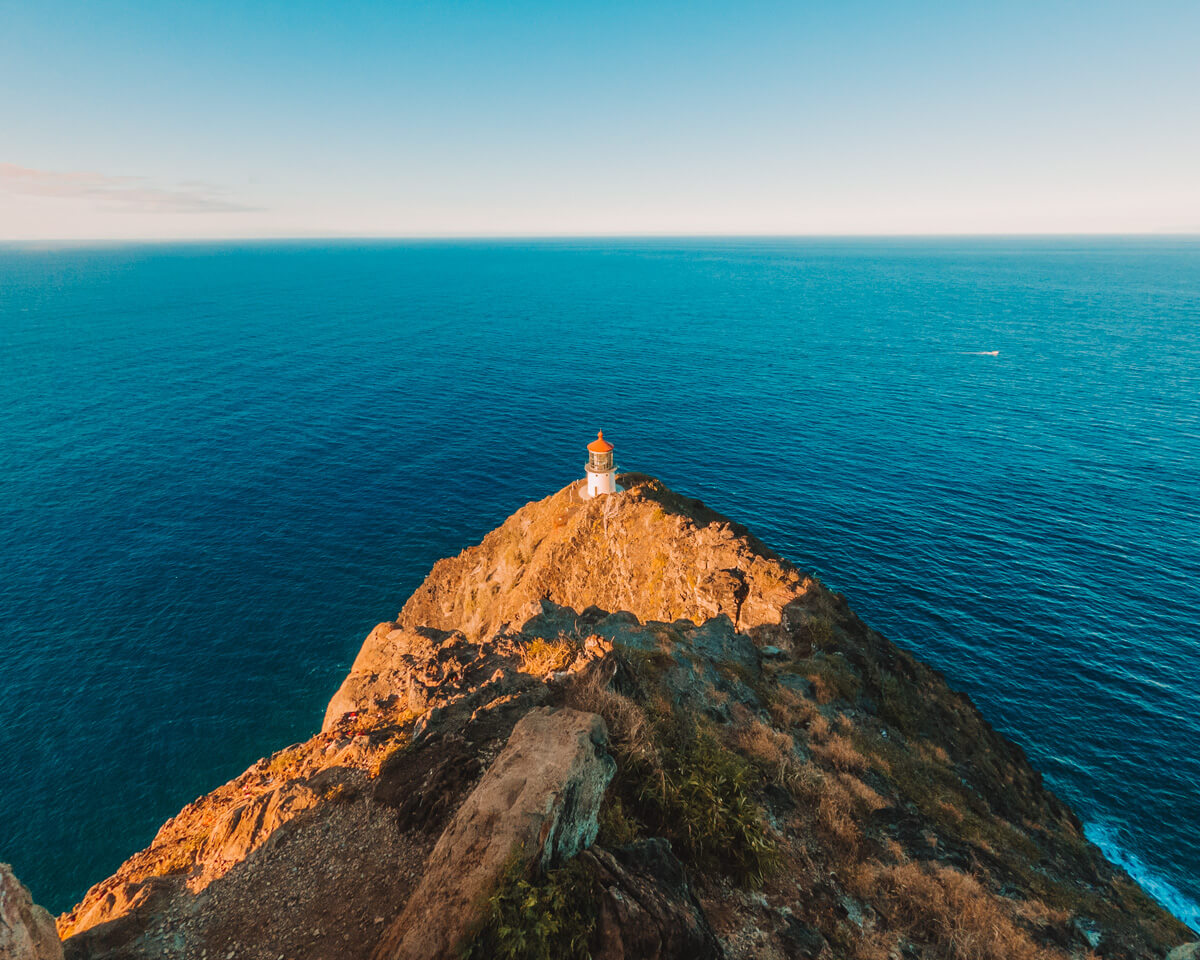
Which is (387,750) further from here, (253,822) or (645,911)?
(645,911)

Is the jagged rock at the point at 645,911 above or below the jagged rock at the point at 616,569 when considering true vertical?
above

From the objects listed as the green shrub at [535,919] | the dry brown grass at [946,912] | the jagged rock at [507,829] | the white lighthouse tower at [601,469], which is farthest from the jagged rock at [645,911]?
the white lighthouse tower at [601,469]

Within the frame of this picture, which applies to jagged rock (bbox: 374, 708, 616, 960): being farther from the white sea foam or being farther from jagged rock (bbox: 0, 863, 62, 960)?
the white sea foam

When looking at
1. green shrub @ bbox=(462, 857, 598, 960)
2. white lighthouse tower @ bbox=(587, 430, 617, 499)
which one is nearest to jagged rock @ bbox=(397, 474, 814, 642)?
white lighthouse tower @ bbox=(587, 430, 617, 499)

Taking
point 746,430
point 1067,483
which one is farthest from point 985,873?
point 746,430

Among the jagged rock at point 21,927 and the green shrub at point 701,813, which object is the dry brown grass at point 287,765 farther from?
the green shrub at point 701,813
